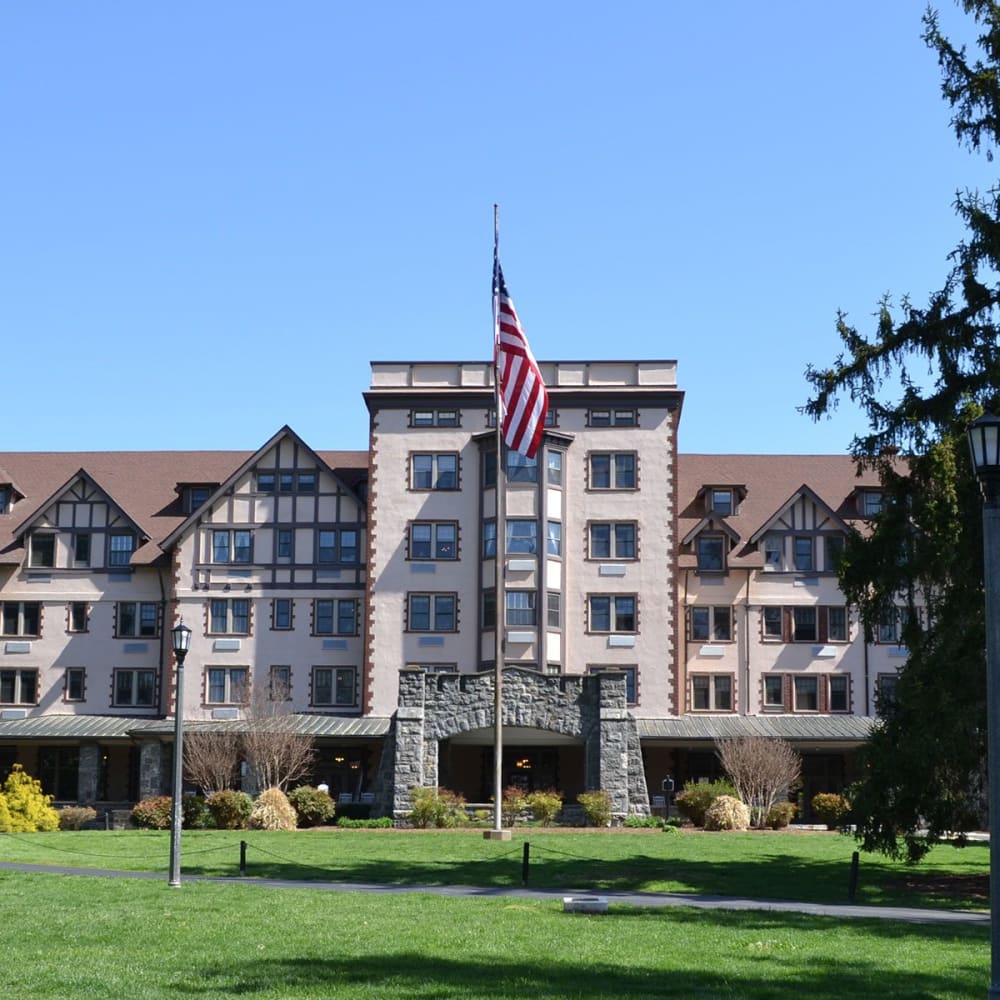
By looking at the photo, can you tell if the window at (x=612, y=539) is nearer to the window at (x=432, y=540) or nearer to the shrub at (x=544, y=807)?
the window at (x=432, y=540)

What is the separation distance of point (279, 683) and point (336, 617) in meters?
3.68

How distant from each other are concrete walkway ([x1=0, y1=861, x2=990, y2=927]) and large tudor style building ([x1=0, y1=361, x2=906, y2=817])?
26.4m

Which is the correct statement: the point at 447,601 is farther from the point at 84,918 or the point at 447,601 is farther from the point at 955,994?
the point at 955,994

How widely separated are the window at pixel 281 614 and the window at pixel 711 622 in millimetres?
15561

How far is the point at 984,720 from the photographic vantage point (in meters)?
25.9

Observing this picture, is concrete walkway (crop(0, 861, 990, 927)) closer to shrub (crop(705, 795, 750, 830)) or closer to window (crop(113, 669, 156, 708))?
shrub (crop(705, 795, 750, 830))

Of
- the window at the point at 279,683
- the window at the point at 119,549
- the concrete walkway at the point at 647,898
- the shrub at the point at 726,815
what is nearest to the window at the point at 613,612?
the shrub at the point at 726,815

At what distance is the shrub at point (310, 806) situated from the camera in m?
45.5

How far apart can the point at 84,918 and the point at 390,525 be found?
1475 inches

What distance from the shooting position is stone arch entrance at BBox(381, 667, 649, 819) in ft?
164

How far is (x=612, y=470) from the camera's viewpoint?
56438 millimetres

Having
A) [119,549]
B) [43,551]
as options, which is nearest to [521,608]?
[119,549]

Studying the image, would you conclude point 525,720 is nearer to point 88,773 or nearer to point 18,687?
point 88,773

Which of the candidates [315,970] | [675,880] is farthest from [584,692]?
[315,970]
